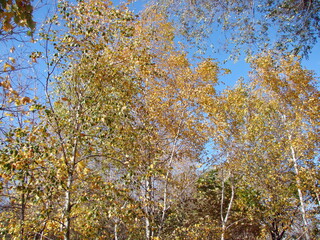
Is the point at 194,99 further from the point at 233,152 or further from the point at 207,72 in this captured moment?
the point at 233,152

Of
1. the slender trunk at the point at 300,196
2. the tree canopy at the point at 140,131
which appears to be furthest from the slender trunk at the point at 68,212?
the slender trunk at the point at 300,196

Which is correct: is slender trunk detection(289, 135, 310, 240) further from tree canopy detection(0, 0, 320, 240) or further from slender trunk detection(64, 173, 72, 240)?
slender trunk detection(64, 173, 72, 240)

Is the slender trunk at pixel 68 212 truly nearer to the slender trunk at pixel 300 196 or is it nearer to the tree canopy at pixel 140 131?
the tree canopy at pixel 140 131

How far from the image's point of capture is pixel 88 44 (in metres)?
4.79

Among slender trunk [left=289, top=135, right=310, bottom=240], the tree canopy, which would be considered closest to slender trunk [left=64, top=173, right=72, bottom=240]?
the tree canopy

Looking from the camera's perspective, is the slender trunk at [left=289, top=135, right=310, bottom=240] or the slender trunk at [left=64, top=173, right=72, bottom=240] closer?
Answer: the slender trunk at [left=64, top=173, right=72, bottom=240]

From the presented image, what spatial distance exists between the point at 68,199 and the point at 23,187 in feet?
3.00

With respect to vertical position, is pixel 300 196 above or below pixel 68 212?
above

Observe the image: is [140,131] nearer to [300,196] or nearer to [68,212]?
[68,212]

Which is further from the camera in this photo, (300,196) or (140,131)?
(300,196)

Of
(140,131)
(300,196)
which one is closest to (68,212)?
(140,131)

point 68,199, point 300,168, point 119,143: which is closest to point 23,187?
point 68,199

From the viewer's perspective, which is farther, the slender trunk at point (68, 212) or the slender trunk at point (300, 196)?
the slender trunk at point (300, 196)

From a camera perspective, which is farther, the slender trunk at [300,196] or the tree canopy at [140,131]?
the slender trunk at [300,196]
